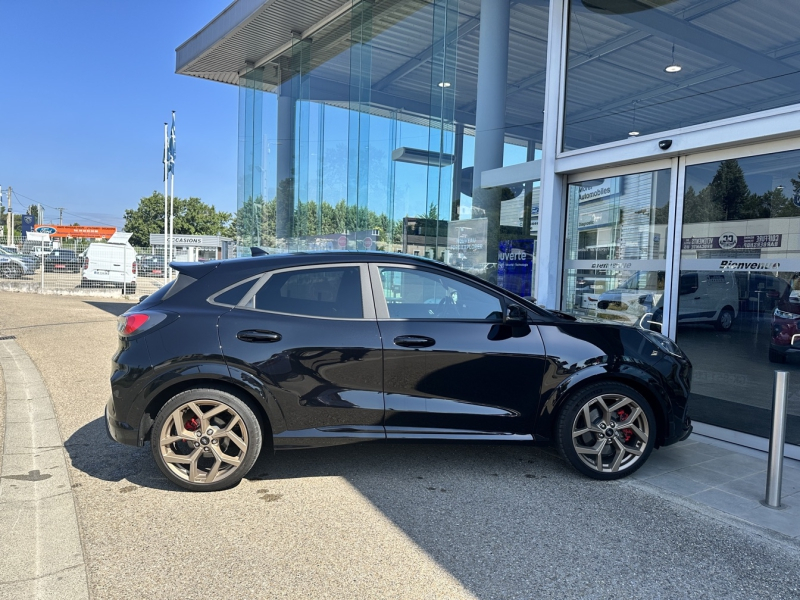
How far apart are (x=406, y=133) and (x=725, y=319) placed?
732cm

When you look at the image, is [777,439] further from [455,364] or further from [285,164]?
[285,164]

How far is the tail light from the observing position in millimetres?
3924

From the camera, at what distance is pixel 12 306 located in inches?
634

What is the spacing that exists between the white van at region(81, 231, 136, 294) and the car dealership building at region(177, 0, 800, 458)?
39.3 ft

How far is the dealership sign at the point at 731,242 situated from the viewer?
548cm

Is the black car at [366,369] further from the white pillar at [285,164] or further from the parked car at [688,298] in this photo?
the white pillar at [285,164]

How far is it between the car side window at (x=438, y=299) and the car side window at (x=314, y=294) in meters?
0.25

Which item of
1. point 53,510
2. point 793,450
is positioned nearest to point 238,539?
point 53,510

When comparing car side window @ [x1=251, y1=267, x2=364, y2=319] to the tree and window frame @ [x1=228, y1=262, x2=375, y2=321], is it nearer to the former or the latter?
window frame @ [x1=228, y1=262, x2=375, y2=321]

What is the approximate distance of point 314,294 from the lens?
4.14m

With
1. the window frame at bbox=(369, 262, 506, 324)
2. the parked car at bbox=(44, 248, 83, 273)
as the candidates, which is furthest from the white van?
the window frame at bbox=(369, 262, 506, 324)

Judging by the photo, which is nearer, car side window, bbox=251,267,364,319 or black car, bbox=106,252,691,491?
black car, bbox=106,252,691,491

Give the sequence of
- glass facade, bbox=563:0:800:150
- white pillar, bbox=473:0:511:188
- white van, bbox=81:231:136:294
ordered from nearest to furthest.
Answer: glass facade, bbox=563:0:800:150 < white pillar, bbox=473:0:511:188 < white van, bbox=81:231:136:294

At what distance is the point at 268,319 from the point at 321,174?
10774 millimetres
